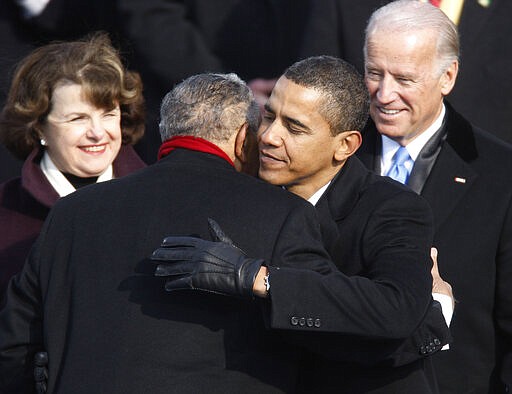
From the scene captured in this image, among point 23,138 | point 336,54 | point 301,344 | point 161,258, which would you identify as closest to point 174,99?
point 161,258

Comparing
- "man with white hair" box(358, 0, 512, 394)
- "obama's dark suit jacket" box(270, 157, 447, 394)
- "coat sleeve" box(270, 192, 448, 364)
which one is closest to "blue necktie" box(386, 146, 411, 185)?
"man with white hair" box(358, 0, 512, 394)

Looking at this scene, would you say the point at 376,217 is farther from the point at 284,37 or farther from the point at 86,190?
the point at 284,37

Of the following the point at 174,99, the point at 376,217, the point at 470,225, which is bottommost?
the point at 470,225

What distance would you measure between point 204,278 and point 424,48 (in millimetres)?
1829

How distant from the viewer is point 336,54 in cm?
535

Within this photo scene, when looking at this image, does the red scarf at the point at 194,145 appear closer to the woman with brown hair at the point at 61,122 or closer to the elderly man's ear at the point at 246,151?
the elderly man's ear at the point at 246,151

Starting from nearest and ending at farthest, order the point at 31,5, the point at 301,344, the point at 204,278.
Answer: the point at 204,278, the point at 301,344, the point at 31,5

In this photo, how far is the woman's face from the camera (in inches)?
Result: 177

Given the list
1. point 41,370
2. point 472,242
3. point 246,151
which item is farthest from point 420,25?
point 41,370

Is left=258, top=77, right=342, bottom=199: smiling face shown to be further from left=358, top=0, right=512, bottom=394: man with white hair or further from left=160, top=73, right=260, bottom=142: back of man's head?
left=358, top=0, right=512, bottom=394: man with white hair

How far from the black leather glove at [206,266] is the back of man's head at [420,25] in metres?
1.71

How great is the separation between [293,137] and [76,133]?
1274mm

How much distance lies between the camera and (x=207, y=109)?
334cm

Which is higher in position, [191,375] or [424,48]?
[424,48]
